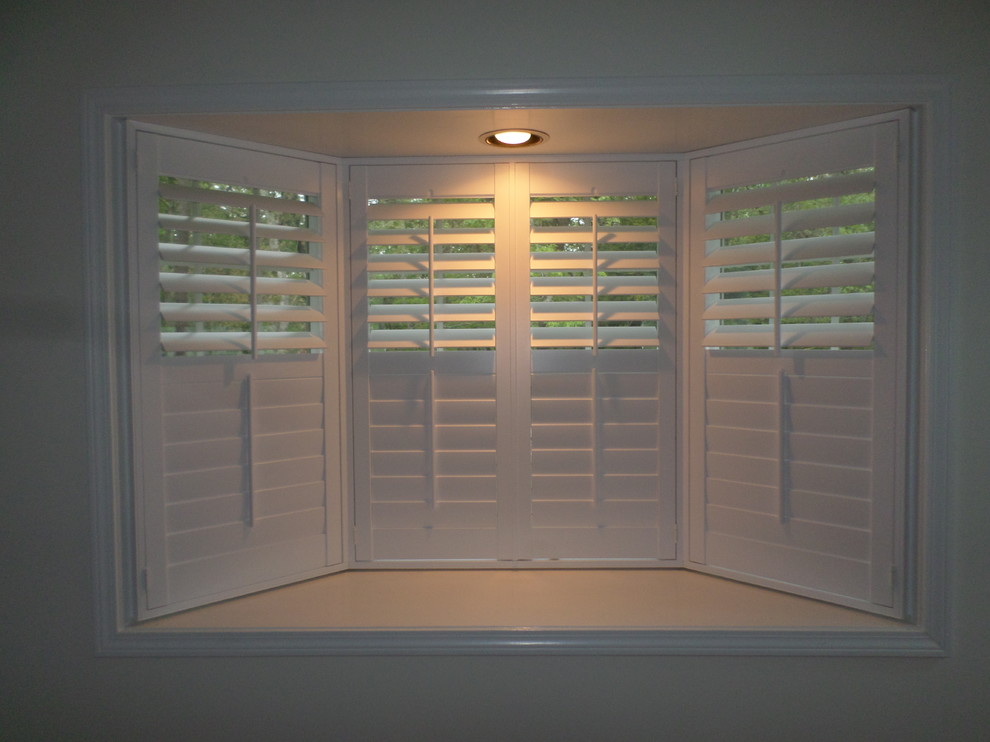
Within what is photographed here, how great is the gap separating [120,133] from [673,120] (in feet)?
5.03

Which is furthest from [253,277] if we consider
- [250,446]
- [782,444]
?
[782,444]

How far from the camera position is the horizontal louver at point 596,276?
2146mm

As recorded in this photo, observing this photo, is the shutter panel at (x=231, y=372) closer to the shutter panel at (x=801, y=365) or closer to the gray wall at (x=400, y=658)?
the gray wall at (x=400, y=658)

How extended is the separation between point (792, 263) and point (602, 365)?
26.2 inches

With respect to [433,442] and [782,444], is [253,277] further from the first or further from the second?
[782,444]

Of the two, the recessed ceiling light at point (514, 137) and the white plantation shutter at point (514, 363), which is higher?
the recessed ceiling light at point (514, 137)

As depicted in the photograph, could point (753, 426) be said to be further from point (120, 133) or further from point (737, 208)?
point (120, 133)

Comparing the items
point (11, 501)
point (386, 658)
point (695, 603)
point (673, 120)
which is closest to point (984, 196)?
point (673, 120)

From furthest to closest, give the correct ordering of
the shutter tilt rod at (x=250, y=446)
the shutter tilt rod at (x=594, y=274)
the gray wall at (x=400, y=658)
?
1. the shutter tilt rod at (x=594, y=274)
2. the shutter tilt rod at (x=250, y=446)
3. the gray wall at (x=400, y=658)

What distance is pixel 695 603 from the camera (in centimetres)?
189

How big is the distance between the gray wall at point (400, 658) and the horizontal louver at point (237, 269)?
250 millimetres

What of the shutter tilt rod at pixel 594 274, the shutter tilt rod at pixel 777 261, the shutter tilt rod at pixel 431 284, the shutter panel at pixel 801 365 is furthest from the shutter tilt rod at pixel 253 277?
the shutter tilt rod at pixel 777 261

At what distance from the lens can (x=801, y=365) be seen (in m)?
1.93

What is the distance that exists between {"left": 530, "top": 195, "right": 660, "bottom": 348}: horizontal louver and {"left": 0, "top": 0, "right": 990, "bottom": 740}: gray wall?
1.82 feet
